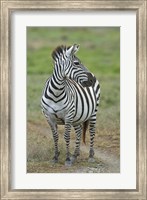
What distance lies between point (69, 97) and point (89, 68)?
14.4m

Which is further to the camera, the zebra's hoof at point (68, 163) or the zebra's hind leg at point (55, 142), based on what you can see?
the zebra's hind leg at point (55, 142)

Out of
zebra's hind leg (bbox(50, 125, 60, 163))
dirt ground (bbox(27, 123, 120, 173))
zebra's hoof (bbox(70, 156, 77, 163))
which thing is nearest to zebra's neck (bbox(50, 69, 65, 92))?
zebra's hind leg (bbox(50, 125, 60, 163))

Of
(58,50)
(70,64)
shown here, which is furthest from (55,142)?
(58,50)

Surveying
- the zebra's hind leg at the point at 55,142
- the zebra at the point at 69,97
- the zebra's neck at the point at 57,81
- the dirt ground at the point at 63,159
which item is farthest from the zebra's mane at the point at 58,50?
the dirt ground at the point at 63,159

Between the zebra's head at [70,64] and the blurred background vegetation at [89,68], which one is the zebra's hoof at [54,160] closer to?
the blurred background vegetation at [89,68]

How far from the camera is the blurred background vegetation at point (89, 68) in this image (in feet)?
26.4

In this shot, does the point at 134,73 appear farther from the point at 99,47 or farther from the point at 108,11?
the point at 99,47

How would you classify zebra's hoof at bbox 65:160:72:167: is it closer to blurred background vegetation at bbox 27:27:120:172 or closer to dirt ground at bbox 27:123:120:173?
dirt ground at bbox 27:123:120:173

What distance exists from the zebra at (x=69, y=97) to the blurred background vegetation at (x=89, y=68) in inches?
13.5

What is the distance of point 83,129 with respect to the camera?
331 inches

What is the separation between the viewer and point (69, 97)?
7965 mm

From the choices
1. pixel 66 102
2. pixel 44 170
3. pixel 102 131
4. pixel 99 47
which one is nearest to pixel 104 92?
pixel 102 131

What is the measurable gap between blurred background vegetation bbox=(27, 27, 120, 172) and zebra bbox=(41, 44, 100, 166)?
0.34 metres

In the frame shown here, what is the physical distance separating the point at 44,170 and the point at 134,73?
1.68 meters
